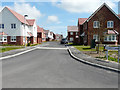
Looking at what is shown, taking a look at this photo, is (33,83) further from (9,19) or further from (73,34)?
(73,34)

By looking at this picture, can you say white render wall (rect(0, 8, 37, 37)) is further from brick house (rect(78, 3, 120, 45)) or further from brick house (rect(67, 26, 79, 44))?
brick house (rect(67, 26, 79, 44))

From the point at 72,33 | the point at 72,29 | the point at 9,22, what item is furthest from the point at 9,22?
the point at 72,29

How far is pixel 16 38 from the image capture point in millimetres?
30672

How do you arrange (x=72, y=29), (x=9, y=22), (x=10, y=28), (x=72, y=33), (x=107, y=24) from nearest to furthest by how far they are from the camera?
(x=107, y=24) < (x=9, y=22) < (x=10, y=28) < (x=72, y=33) < (x=72, y=29)

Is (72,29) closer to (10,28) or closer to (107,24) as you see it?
(107,24)

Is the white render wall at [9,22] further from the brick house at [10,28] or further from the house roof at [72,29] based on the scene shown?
the house roof at [72,29]

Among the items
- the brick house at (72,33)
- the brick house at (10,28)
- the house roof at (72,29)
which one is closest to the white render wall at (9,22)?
the brick house at (10,28)

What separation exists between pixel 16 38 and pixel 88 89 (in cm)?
2869

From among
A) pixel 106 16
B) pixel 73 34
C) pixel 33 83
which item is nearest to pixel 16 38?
pixel 106 16

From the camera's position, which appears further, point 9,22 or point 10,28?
point 10,28

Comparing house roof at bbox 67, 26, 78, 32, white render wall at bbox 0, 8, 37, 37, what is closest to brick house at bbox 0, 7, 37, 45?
white render wall at bbox 0, 8, 37, 37

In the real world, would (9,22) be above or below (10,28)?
above

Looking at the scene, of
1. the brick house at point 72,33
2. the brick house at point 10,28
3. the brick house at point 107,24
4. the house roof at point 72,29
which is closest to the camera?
the brick house at point 107,24

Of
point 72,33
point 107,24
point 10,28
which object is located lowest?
point 10,28
